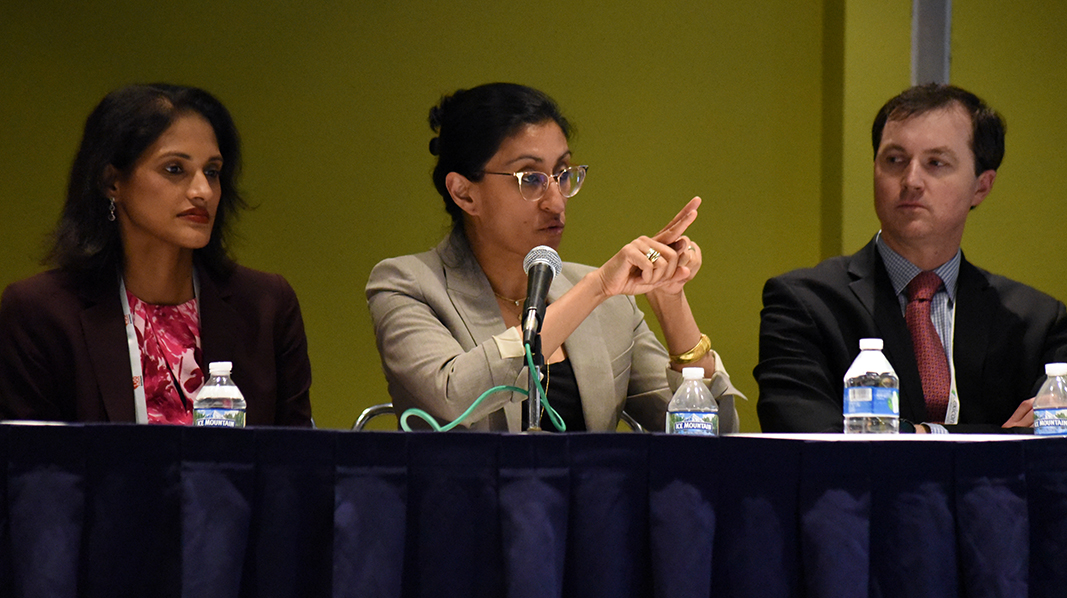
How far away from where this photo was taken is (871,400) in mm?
1911

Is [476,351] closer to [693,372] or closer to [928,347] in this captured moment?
→ [693,372]

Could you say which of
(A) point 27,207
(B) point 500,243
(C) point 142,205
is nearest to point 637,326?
(B) point 500,243

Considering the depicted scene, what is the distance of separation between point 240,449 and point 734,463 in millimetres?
613

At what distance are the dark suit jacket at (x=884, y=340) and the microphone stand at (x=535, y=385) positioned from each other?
808mm

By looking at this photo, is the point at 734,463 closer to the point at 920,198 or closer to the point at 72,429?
the point at 72,429

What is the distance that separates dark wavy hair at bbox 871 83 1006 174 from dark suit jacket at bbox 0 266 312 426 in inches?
63.3

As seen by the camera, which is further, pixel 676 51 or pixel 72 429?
pixel 676 51

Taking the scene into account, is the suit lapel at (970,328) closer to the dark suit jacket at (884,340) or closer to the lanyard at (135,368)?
the dark suit jacket at (884,340)

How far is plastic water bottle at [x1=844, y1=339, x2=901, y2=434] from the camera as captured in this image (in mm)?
1857

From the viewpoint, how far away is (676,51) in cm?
347

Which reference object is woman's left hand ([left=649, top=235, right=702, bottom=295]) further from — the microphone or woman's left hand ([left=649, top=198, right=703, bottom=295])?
the microphone

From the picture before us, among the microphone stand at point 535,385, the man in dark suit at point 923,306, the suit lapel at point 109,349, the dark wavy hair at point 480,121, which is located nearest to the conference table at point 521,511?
the microphone stand at point 535,385

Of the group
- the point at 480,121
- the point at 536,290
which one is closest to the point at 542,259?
the point at 536,290

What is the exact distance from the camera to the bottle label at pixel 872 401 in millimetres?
1853
